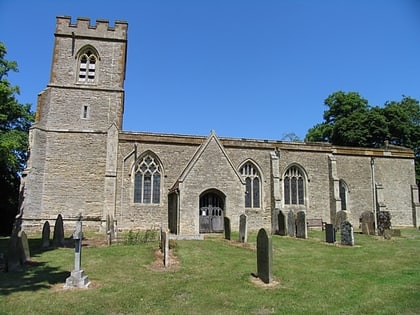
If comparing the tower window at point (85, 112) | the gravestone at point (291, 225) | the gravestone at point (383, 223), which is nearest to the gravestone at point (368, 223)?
the gravestone at point (383, 223)

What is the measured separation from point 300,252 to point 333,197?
11922 millimetres

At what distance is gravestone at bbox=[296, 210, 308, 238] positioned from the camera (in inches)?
727

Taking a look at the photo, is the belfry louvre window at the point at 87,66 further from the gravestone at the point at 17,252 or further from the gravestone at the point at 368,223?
the gravestone at the point at 368,223

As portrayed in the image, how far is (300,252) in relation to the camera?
13.6 metres

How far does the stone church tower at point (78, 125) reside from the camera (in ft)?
68.6

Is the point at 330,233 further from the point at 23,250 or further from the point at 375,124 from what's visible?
the point at 375,124

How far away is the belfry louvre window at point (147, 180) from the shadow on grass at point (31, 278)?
10.7 metres

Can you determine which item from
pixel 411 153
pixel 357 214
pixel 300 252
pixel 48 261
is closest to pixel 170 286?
pixel 48 261

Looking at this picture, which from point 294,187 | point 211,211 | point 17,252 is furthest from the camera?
point 294,187

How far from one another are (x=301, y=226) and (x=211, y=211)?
5424 millimetres

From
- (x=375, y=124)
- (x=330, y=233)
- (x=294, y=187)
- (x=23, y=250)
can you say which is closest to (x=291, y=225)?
(x=330, y=233)

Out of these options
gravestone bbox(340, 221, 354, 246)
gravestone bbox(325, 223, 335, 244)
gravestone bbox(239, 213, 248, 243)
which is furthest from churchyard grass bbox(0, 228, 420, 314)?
gravestone bbox(325, 223, 335, 244)

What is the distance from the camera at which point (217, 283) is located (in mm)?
8656

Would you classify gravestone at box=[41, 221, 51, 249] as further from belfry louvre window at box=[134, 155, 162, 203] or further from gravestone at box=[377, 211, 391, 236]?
gravestone at box=[377, 211, 391, 236]
